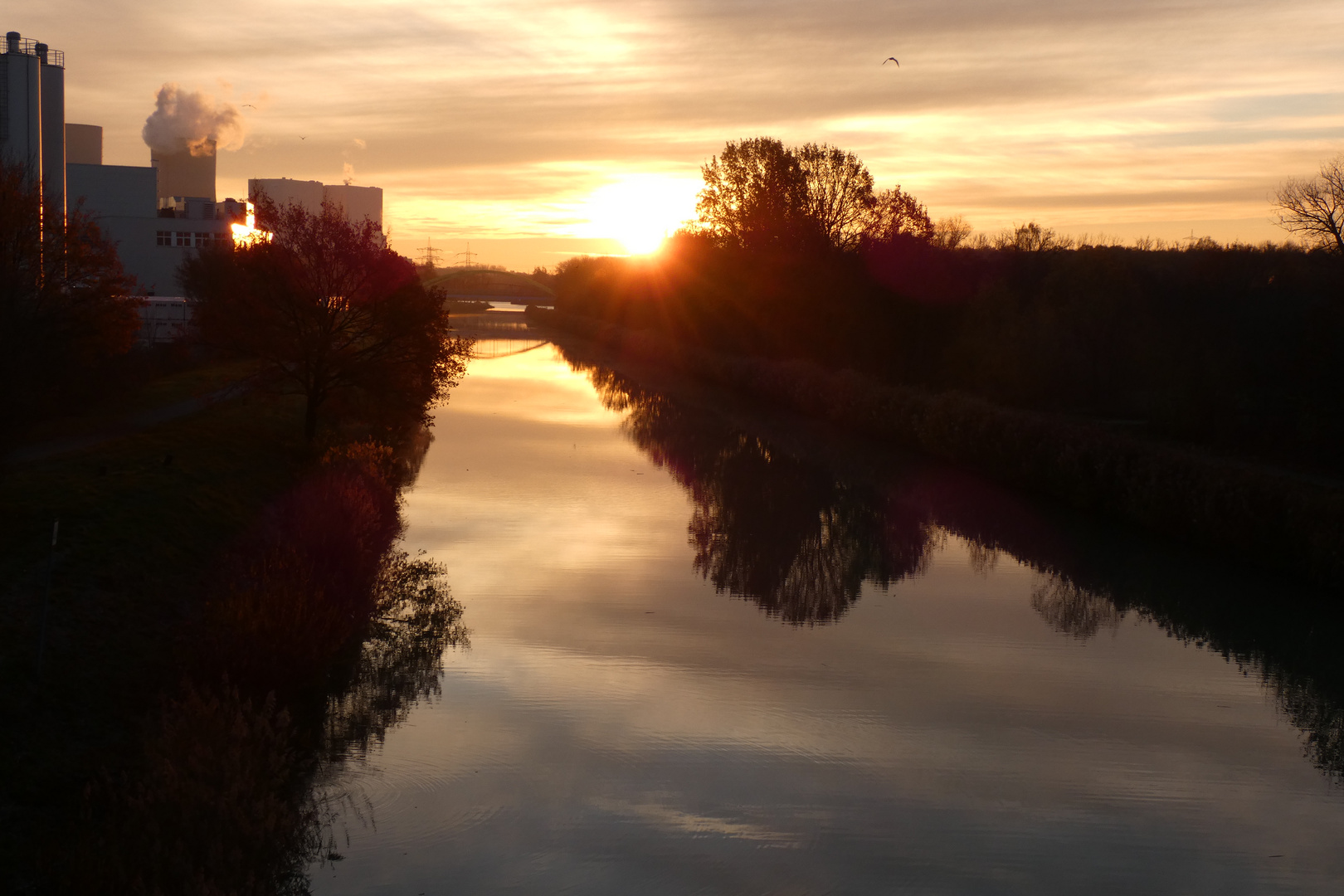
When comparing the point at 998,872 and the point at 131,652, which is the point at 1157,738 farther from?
the point at 131,652

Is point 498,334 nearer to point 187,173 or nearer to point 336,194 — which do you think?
point 187,173

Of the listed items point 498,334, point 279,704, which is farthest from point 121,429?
point 498,334

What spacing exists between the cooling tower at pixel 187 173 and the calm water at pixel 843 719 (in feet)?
365

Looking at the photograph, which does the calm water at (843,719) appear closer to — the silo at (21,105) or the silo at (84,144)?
the silo at (21,105)

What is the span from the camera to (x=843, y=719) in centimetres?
1324

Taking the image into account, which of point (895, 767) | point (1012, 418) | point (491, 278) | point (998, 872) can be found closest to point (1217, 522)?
point (1012, 418)

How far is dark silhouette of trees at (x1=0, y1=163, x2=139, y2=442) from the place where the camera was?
65.1 feet

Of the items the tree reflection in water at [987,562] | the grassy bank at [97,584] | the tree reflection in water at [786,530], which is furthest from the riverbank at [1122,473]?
the grassy bank at [97,584]

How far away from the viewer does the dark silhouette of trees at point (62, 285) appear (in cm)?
1984

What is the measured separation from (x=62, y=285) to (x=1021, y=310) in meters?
33.6

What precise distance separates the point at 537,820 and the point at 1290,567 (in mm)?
15267

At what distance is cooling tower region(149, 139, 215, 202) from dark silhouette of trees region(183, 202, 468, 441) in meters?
107

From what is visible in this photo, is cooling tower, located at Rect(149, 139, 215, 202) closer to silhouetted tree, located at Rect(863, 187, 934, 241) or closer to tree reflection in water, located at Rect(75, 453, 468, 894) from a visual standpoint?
silhouetted tree, located at Rect(863, 187, 934, 241)

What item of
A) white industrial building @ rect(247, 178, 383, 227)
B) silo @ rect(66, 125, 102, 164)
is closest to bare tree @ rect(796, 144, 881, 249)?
silo @ rect(66, 125, 102, 164)
